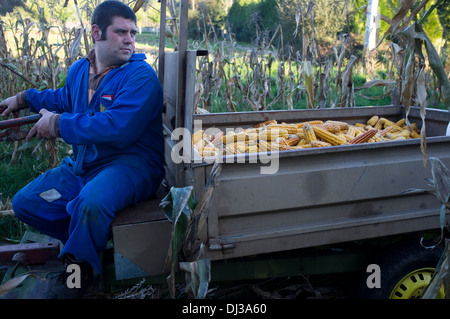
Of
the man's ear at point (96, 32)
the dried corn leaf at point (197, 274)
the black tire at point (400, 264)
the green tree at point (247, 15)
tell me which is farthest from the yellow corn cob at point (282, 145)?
the green tree at point (247, 15)

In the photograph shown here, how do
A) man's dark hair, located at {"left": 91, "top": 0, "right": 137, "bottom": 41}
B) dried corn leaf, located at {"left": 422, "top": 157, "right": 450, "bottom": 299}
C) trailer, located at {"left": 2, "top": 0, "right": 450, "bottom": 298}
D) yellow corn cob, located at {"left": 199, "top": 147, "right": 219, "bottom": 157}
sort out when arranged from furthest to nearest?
yellow corn cob, located at {"left": 199, "top": 147, "right": 219, "bottom": 157} < man's dark hair, located at {"left": 91, "top": 0, "right": 137, "bottom": 41} < trailer, located at {"left": 2, "top": 0, "right": 450, "bottom": 298} < dried corn leaf, located at {"left": 422, "top": 157, "right": 450, "bottom": 299}

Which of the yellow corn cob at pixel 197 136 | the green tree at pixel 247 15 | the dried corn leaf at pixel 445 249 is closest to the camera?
the dried corn leaf at pixel 445 249

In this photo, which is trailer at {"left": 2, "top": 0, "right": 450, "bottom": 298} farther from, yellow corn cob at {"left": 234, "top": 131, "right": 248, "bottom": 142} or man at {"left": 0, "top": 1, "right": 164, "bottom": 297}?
yellow corn cob at {"left": 234, "top": 131, "right": 248, "bottom": 142}

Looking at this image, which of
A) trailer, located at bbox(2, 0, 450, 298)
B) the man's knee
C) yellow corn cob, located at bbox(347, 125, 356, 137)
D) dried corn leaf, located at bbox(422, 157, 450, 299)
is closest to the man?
the man's knee

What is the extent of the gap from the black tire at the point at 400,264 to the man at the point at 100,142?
1536 millimetres

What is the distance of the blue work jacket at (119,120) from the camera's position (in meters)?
2.52

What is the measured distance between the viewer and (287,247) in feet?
7.92

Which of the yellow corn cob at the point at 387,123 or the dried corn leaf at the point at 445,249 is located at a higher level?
the yellow corn cob at the point at 387,123

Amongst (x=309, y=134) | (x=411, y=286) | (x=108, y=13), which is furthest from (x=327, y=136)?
(x=108, y=13)

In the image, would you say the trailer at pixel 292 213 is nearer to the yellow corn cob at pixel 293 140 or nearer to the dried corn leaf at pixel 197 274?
the dried corn leaf at pixel 197 274

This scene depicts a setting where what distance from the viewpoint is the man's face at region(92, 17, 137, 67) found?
278 centimetres

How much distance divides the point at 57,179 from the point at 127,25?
1.12 m

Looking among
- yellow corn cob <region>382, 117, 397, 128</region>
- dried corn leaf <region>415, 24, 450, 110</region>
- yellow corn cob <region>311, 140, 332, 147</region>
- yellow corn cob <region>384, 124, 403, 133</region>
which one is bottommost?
yellow corn cob <region>311, 140, 332, 147</region>

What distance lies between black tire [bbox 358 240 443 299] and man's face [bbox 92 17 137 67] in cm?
209
